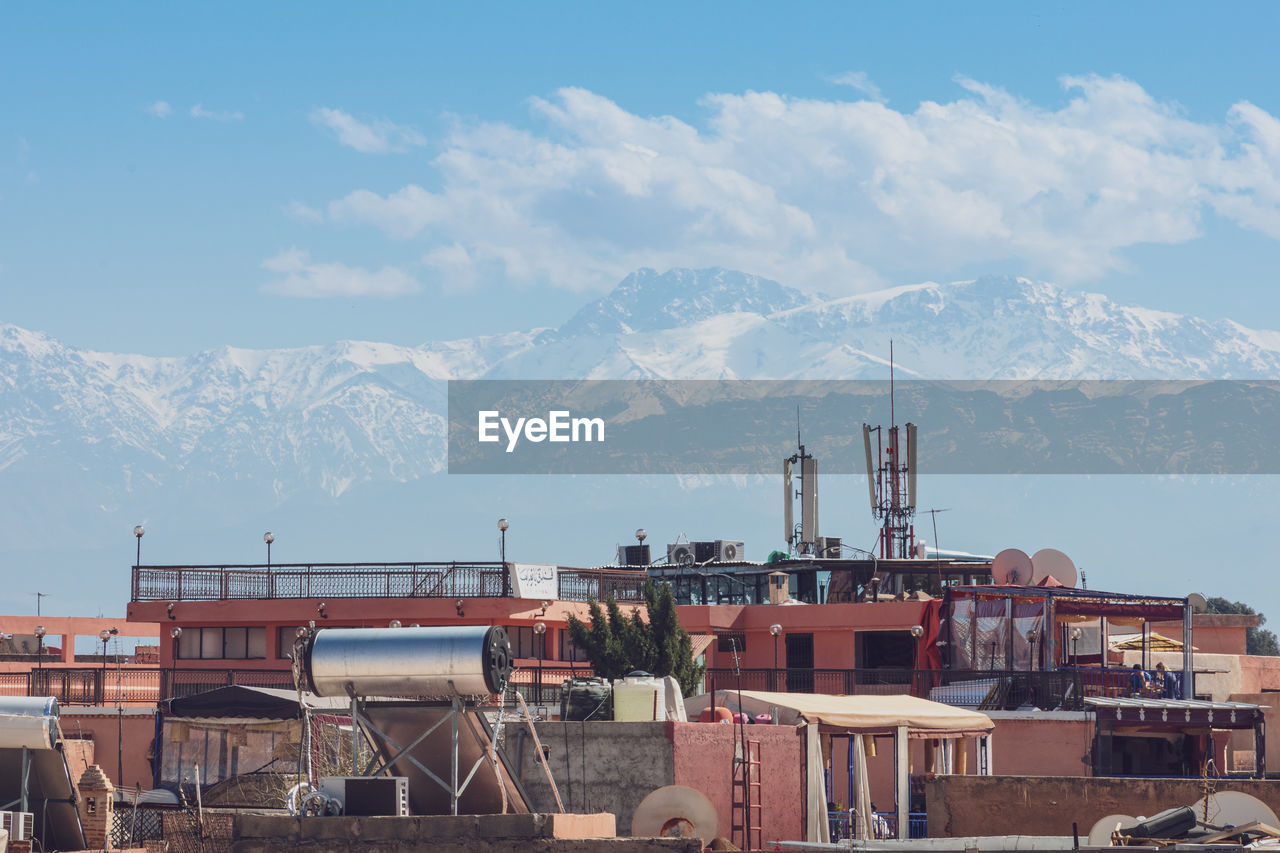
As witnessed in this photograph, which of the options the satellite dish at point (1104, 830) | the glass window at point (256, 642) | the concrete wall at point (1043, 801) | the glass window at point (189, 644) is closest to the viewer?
the satellite dish at point (1104, 830)

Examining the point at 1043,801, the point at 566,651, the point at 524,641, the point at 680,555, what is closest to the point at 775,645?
the point at 566,651

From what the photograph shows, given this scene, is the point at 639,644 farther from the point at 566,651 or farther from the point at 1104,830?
the point at 1104,830

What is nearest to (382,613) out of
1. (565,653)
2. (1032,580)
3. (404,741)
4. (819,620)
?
(565,653)

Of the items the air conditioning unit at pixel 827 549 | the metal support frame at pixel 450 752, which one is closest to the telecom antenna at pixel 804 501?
the air conditioning unit at pixel 827 549

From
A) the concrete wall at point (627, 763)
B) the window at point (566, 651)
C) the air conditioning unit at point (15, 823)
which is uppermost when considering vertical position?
the window at point (566, 651)

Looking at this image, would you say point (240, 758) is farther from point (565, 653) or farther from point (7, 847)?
point (565, 653)

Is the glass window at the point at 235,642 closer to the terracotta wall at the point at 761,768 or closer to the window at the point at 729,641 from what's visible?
the window at the point at 729,641

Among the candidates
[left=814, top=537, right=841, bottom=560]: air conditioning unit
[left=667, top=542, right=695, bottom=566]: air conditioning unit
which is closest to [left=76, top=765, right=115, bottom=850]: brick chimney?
[left=667, top=542, right=695, bottom=566]: air conditioning unit
